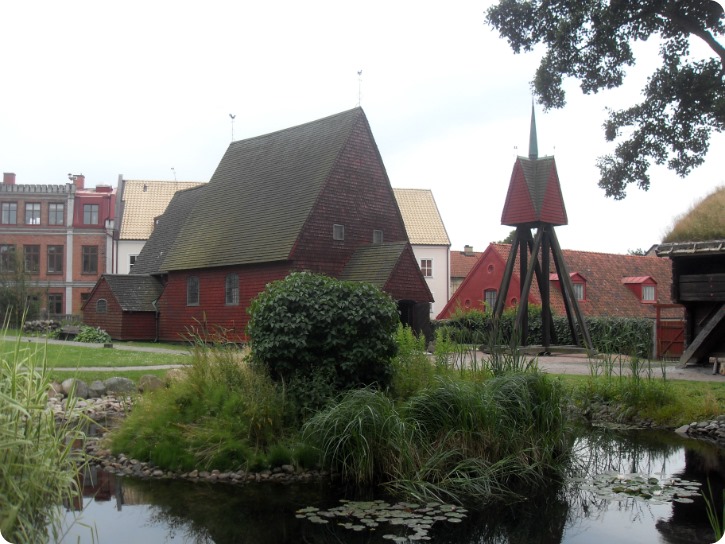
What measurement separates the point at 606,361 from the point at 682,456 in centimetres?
354

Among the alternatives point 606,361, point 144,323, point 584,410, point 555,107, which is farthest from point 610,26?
point 144,323

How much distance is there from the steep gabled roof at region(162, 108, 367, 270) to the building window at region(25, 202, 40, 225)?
2464cm

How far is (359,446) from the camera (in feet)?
29.9

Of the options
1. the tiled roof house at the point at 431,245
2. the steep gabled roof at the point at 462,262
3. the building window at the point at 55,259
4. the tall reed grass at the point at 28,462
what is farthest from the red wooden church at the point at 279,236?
the steep gabled roof at the point at 462,262

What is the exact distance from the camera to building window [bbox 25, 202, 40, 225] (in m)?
54.7

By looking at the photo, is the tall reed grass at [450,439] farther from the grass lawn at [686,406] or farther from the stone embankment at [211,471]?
the grass lawn at [686,406]

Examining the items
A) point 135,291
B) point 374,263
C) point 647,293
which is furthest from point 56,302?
point 647,293

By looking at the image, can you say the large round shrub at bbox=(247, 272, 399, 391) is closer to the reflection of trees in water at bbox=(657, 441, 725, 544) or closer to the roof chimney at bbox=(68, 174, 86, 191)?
the reflection of trees in water at bbox=(657, 441, 725, 544)

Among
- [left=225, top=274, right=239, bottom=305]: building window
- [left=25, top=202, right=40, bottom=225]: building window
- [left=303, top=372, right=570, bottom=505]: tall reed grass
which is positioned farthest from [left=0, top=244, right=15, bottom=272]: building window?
[left=303, top=372, right=570, bottom=505]: tall reed grass

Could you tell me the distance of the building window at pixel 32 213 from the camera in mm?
54719

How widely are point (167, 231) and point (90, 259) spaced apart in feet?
60.7

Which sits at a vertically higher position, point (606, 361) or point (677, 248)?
point (677, 248)

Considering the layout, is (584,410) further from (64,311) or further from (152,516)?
(64,311)

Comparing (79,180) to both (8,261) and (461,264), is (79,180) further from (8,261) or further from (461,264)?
(461,264)
